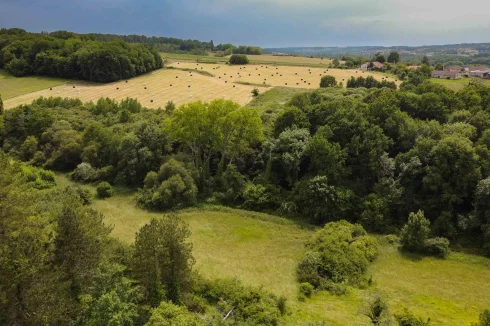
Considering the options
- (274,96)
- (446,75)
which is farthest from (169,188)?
(446,75)

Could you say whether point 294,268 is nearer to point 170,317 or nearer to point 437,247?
point 437,247

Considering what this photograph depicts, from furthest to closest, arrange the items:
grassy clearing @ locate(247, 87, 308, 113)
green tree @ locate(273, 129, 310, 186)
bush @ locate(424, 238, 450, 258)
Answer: grassy clearing @ locate(247, 87, 308, 113) < green tree @ locate(273, 129, 310, 186) < bush @ locate(424, 238, 450, 258)

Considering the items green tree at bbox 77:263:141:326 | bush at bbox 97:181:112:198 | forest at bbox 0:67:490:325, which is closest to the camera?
green tree at bbox 77:263:141:326


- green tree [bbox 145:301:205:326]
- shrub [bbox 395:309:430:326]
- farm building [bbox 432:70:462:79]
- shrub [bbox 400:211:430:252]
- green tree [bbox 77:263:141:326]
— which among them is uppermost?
farm building [bbox 432:70:462:79]

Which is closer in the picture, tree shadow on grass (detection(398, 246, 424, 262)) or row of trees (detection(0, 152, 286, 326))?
row of trees (detection(0, 152, 286, 326))

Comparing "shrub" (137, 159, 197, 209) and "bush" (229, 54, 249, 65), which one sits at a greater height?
"bush" (229, 54, 249, 65)

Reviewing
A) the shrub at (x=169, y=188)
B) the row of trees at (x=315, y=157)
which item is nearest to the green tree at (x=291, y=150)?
the row of trees at (x=315, y=157)

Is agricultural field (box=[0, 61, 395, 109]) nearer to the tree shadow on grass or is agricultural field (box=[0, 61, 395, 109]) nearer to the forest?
the forest

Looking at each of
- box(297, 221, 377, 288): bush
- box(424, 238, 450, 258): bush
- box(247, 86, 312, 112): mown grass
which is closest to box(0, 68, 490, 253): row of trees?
box(424, 238, 450, 258): bush
